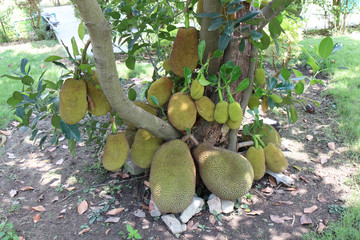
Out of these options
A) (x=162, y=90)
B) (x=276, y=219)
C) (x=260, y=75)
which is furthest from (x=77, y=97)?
(x=276, y=219)

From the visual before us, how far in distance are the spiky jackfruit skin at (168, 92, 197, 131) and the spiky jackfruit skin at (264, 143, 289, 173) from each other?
1.87ft

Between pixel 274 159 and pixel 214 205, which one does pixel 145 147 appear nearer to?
pixel 214 205

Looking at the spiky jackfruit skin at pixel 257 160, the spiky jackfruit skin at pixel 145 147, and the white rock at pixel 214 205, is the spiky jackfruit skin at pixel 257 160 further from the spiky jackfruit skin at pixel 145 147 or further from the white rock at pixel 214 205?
the spiky jackfruit skin at pixel 145 147

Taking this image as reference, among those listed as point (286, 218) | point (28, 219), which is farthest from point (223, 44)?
point (28, 219)

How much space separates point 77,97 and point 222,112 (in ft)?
2.44

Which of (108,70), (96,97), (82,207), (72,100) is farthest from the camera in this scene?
(82,207)

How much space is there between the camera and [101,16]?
95 centimetres

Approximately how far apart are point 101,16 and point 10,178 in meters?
1.52

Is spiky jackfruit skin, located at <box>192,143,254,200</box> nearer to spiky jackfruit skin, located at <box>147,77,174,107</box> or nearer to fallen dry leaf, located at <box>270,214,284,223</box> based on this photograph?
fallen dry leaf, located at <box>270,214,284,223</box>

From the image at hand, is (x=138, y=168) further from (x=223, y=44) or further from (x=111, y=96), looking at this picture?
(x=223, y=44)

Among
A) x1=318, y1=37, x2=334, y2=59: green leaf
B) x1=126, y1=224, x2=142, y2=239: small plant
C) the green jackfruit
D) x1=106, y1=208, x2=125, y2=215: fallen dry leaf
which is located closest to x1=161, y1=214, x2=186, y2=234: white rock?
x1=126, y1=224, x2=142, y2=239: small plant

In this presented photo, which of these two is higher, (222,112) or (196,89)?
(196,89)

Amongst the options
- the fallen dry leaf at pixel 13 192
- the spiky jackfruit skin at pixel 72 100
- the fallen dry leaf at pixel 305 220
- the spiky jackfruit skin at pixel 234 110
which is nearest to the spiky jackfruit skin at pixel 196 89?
the spiky jackfruit skin at pixel 234 110

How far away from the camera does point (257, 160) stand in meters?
1.71
